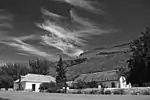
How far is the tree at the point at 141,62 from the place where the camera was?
1296 inches

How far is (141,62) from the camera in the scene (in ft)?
109

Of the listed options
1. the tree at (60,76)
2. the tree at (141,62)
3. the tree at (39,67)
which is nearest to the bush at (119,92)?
the tree at (141,62)

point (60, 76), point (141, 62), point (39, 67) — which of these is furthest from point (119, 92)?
point (39, 67)

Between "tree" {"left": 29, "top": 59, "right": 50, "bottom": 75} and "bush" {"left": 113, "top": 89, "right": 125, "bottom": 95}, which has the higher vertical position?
"tree" {"left": 29, "top": 59, "right": 50, "bottom": 75}

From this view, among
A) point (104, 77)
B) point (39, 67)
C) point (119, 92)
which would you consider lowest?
point (119, 92)

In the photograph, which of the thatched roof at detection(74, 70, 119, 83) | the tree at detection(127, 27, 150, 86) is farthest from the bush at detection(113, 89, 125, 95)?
the thatched roof at detection(74, 70, 119, 83)

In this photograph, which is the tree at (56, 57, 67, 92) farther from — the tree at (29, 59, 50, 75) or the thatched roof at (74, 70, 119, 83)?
the tree at (29, 59, 50, 75)

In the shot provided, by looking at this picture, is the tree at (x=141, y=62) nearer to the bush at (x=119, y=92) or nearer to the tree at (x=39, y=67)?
the bush at (x=119, y=92)

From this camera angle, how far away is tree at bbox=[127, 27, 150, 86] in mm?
32906

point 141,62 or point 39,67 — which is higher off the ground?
point 39,67

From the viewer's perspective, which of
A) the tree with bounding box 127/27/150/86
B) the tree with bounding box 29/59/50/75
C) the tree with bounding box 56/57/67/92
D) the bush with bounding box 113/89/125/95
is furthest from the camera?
the tree with bounding box 29/59/50/75

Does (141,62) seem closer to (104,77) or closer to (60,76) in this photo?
(60,76)

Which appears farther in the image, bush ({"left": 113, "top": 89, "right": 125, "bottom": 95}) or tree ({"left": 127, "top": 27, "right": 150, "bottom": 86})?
tree ({"left": 127, "top": 27, "right": 150, "bottom": 86})

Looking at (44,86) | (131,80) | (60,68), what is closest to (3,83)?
(44,86)
